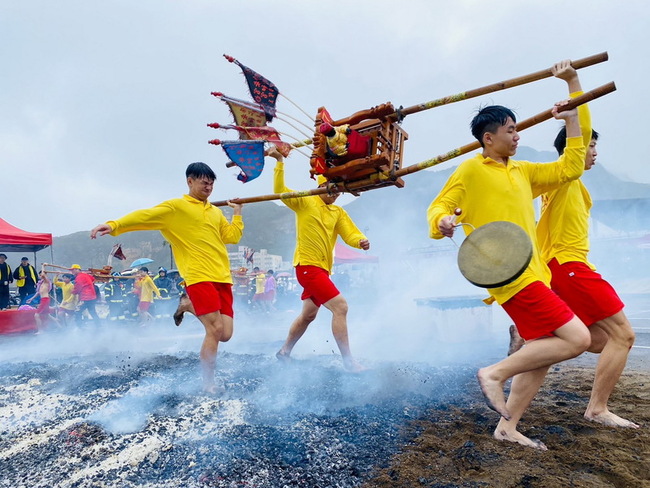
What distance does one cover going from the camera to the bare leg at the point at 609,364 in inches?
115

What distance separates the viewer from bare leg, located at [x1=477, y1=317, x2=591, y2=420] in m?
2.41

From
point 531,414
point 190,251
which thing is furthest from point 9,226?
point 531,414

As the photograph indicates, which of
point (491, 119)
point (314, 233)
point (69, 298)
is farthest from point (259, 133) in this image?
point (69, 298)

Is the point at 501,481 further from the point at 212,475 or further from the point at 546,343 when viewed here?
the point at 212,475

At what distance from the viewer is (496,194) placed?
105 inches

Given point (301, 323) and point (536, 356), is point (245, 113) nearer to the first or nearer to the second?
point (301, 323)

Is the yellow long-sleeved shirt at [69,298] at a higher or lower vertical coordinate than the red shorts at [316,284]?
lower

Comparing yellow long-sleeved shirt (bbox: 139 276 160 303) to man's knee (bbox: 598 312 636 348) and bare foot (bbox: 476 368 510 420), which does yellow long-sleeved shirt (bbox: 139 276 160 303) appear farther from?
man's knee (bbox: 598 312 636 348)

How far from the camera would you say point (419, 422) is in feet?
9.95

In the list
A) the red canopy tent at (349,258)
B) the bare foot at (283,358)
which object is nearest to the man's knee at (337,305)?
the bare foot at (283,358)

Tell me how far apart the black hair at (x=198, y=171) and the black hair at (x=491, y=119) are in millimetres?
2662

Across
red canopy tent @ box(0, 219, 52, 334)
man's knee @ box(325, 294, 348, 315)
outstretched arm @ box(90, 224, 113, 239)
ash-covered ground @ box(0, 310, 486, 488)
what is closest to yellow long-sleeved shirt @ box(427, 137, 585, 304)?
ash-covered ground @ box(0, 310, 486, 488)

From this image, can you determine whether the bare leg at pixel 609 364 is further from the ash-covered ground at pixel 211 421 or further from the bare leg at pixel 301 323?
the bare leg at pixel 301 323

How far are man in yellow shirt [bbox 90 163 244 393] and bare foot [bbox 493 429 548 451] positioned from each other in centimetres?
241
